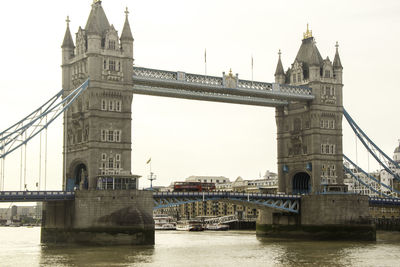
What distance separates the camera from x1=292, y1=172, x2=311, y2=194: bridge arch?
358 feet

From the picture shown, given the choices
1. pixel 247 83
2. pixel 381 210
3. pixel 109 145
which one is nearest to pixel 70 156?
pixel 109 145

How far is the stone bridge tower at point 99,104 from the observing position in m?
86.9

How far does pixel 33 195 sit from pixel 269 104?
134 ft

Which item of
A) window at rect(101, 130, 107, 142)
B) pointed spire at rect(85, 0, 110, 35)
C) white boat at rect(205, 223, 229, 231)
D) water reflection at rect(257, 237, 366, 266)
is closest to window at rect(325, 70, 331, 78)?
water reflection at rect(257, 237, 366, 266)

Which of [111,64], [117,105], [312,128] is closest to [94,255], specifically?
[117,105]

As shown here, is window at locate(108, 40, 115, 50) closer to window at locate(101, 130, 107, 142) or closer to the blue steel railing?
window at locate(101, 130, 107, 142)

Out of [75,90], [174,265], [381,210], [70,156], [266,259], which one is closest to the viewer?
[174,265]

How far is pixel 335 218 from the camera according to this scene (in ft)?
321

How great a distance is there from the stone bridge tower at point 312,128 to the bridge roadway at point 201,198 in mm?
6137

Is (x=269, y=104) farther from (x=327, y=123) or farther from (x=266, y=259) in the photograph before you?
(x=266, y=259)

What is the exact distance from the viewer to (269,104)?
10675 centimetres

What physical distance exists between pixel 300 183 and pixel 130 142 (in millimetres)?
32391

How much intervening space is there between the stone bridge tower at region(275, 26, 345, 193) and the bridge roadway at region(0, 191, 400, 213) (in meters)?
6.14

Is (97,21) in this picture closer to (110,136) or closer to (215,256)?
(110,136)
